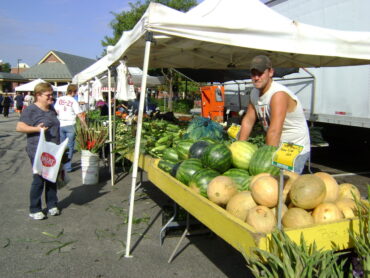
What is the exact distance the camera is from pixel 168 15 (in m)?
3.56

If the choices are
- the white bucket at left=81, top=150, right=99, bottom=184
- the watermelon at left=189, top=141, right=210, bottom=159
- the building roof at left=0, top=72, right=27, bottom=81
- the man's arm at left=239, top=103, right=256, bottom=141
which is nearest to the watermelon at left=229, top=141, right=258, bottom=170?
the watermelon at left=189, top=141, right=210, bottom=159

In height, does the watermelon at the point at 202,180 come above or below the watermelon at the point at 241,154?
below

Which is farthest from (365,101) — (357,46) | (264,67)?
(264,67)

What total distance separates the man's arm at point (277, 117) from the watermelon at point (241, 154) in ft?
0.74

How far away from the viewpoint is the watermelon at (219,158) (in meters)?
3.38

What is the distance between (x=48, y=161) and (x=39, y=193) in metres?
0.58

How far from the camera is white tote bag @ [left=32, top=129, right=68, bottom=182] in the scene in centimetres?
484

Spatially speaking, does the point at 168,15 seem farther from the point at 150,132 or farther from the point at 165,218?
the point at 150,132

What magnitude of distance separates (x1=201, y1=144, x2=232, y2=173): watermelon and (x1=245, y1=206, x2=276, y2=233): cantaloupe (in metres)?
0.99

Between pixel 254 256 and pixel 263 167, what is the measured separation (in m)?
1.07

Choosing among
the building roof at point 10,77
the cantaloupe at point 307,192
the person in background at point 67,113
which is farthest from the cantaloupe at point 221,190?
the building roof at point 10,77

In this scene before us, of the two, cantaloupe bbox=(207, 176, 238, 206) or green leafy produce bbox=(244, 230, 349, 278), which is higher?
cantaloupe bbox=(207, 176, 238, 206)

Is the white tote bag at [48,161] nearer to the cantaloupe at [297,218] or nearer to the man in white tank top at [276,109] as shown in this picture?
the man in white tank top at [276,109]

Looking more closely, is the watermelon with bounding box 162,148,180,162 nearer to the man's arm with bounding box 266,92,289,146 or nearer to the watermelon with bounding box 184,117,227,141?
the watermelon with bounding box 184,117,227,141
